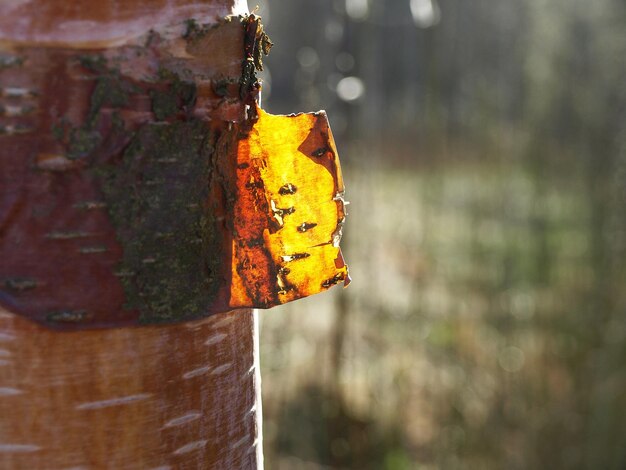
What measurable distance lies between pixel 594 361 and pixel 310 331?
161cm

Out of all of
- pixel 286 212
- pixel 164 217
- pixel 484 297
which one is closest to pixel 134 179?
pixel 164 217

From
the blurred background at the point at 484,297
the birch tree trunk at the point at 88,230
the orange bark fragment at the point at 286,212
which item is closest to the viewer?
the birch tree trunk at the point at 88,230

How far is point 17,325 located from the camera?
0.51 metres

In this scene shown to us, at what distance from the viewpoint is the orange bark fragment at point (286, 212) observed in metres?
0.60

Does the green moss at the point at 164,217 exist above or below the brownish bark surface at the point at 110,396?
above

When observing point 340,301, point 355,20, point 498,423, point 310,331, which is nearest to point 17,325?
point 340,301

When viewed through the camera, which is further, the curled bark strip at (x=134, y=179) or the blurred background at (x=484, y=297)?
the blurred background at (x=484, y=297)

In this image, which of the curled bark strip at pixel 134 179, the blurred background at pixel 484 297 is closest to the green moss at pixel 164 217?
the curled bark strip at pixel 134 179

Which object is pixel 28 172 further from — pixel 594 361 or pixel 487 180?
pixel 487 180

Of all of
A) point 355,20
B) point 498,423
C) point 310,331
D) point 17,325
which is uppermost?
point 355,20

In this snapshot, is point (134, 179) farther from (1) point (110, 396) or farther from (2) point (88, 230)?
(1) point (110, 396)

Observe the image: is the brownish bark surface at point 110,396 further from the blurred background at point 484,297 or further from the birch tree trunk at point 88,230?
the blurred background at point 484,297

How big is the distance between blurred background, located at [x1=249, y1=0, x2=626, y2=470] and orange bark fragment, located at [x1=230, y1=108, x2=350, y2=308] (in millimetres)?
2124

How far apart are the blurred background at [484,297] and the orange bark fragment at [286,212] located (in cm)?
212
